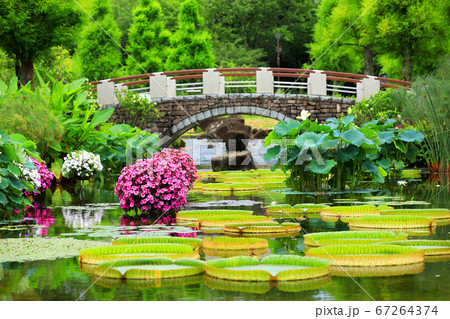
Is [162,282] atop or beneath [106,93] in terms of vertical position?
beneath

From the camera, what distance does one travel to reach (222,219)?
640 centimetres

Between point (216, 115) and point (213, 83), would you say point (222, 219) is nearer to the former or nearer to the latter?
point (213, 83)

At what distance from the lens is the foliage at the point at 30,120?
35.7 feet

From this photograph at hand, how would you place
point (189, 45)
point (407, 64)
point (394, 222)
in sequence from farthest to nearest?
point (189, 45) → point (407, 64) → point (394, 222)

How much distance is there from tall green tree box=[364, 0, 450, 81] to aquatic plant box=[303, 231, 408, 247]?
2158 cm

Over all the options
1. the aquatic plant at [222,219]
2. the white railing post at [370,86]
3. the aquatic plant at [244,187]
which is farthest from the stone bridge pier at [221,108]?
the aquatic plant at [222,219]

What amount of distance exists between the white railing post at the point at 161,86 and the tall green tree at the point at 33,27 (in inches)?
168

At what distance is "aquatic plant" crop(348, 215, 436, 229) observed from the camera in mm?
6000

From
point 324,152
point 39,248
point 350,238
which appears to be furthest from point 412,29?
point 39,248

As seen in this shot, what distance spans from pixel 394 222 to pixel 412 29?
21.1 m

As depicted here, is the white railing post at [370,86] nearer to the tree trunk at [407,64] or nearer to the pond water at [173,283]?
the tree trunk at [407,64]

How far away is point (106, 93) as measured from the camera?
2070 cm

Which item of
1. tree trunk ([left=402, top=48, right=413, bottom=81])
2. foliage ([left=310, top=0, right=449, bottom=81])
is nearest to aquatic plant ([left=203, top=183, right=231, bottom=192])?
foliage ([left=310, top=0, right=449, bottom=81])

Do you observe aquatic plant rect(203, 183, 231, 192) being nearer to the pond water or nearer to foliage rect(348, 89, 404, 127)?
the pond water
